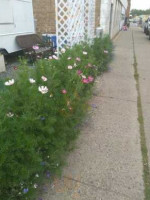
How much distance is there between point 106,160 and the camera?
230 cm

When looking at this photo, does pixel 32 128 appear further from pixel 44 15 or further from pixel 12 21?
pixel 44 15

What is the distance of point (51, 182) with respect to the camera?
1977 mm

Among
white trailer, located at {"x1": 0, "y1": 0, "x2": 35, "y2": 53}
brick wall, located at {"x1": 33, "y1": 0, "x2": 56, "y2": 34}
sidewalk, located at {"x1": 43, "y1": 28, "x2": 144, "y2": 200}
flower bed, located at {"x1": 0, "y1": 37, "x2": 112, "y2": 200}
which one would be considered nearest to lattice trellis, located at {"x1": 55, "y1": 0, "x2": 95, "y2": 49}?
white trailer, located at {"x1": 0, "y1": 0, "x2": 35, "y2": 53}

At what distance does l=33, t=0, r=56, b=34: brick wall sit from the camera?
9.18 m

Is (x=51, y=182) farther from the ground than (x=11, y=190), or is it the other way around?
(x=11, y=190)

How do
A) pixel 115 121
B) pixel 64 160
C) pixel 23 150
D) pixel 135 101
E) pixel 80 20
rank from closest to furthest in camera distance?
1. pixel 23 150
2. pixel 64 160
3. pixel 115 121
4. pixel 135 101
5. pixel 80 20

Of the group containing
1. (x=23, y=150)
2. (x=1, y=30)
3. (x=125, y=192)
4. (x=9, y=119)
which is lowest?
(x=125, y=192)

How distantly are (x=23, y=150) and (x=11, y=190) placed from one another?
1.18 ft

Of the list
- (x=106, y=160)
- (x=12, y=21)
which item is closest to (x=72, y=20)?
(x=12, y=21)

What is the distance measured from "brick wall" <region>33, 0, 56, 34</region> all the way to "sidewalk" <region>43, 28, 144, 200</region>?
22.9ft

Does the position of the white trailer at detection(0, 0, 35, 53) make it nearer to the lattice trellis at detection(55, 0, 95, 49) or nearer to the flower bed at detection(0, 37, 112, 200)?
the lattice trellis at detection(55, 0, 95, 49)

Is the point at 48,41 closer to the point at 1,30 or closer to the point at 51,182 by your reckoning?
the point at 1,30

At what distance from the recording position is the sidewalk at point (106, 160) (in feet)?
6.21

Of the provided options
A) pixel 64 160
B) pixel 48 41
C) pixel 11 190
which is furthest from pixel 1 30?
pixel 11 190
